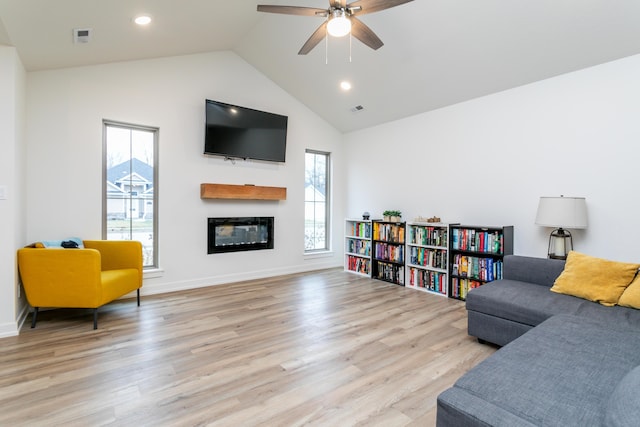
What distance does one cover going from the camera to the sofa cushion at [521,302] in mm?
2553

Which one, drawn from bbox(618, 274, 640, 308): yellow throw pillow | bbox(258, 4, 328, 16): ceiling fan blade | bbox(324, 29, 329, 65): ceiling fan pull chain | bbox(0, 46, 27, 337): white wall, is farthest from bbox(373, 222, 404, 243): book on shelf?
bbox(0, 46, 27, 337): white wall

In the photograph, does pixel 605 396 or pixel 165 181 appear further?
pixel 165 181

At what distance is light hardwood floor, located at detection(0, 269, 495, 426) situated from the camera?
1925mm

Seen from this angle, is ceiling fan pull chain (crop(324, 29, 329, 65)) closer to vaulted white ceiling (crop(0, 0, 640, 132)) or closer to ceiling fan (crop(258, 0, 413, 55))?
vaulted white ceiling (crop(0, 0, 640, 132))

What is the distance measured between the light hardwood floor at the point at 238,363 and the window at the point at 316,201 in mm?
2126

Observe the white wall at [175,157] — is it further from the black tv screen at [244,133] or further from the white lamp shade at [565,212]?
the white lamp shade at [565,212]

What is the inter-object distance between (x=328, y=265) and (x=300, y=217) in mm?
1085

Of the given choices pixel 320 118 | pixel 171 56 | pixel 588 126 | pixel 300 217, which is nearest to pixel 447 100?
pixel 588 126

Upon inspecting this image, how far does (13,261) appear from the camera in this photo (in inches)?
117

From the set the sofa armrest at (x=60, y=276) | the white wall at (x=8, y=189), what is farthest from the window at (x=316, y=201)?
the white wall at (x=8, y=189)

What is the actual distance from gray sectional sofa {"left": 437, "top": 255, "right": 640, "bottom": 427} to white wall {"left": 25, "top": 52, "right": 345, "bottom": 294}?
3.60 meters

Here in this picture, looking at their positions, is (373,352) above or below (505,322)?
below

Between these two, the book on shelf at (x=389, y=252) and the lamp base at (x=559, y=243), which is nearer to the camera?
the lamp base at (x=559, y=243)

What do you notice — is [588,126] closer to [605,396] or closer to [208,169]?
[605,396]
